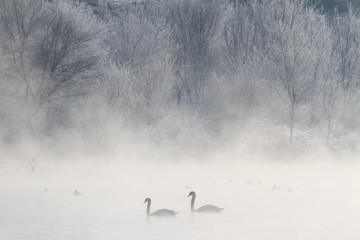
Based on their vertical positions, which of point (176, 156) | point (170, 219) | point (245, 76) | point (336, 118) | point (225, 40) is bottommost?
point (170, 219)

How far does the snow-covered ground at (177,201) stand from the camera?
48.4 ft

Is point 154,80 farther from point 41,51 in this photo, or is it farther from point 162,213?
point 162,213

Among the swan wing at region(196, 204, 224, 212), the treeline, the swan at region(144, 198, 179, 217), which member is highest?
the treeline

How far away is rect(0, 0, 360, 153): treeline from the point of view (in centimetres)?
3291

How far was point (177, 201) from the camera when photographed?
19047 millimetres

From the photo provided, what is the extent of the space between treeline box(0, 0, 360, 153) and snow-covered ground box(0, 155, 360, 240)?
201 inches

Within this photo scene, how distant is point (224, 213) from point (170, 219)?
5.49 ft

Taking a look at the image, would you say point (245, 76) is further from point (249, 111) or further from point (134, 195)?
point (134, 195)

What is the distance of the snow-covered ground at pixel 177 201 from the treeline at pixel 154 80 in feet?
16.7

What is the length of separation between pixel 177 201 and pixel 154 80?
1547 centimetres

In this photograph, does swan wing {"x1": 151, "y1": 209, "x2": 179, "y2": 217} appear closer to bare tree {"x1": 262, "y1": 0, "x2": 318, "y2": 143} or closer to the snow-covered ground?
the snow-covered ground

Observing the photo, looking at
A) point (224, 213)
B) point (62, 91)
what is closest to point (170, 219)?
point (224, 213)

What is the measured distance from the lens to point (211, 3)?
4306 centimetres

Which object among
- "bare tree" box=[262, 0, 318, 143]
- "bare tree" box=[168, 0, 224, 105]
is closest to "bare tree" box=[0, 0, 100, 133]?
"bare tree" box=[168, 0, 224, 105]
